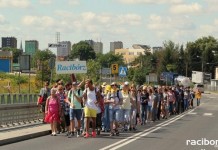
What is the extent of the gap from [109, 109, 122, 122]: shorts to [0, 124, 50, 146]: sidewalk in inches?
86.5

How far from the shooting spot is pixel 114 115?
19266mm

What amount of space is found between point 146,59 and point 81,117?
119 metres

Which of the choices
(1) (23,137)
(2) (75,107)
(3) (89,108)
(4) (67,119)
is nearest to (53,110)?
(2) (75,107)

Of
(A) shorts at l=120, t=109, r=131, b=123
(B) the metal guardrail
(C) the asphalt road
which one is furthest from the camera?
(B) the metal guardrail

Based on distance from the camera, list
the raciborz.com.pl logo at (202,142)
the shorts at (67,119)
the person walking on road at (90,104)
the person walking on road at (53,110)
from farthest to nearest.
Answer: the shorts at (67,119) → the person walking on road at (53,110) → the person walking on road at (90,104) → the raciborz.com.pl logo at (202,142)

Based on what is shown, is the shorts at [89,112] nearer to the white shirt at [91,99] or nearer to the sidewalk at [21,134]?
Answer: the white shirt at [91,99]

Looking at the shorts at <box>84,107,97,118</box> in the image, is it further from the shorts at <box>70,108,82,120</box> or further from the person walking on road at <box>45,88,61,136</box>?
the person walking on road at <box>45,88,61,136</box>

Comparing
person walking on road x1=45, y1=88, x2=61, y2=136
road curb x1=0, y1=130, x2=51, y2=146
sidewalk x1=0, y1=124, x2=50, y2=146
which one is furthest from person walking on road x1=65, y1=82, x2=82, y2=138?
sidewalk x1=0, y1=124, x2=50, y2=146

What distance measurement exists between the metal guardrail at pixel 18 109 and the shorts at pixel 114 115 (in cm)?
382

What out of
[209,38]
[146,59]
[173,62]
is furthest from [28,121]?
[209,38]

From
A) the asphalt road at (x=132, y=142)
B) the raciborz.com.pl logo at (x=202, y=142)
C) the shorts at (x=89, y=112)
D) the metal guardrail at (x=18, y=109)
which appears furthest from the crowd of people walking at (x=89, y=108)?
the raciborz.com.pl logo at (x=202, y=142)

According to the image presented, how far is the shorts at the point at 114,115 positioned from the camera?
755 inches

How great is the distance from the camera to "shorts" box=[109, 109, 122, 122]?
19.2 m

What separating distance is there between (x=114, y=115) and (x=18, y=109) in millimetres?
4162
